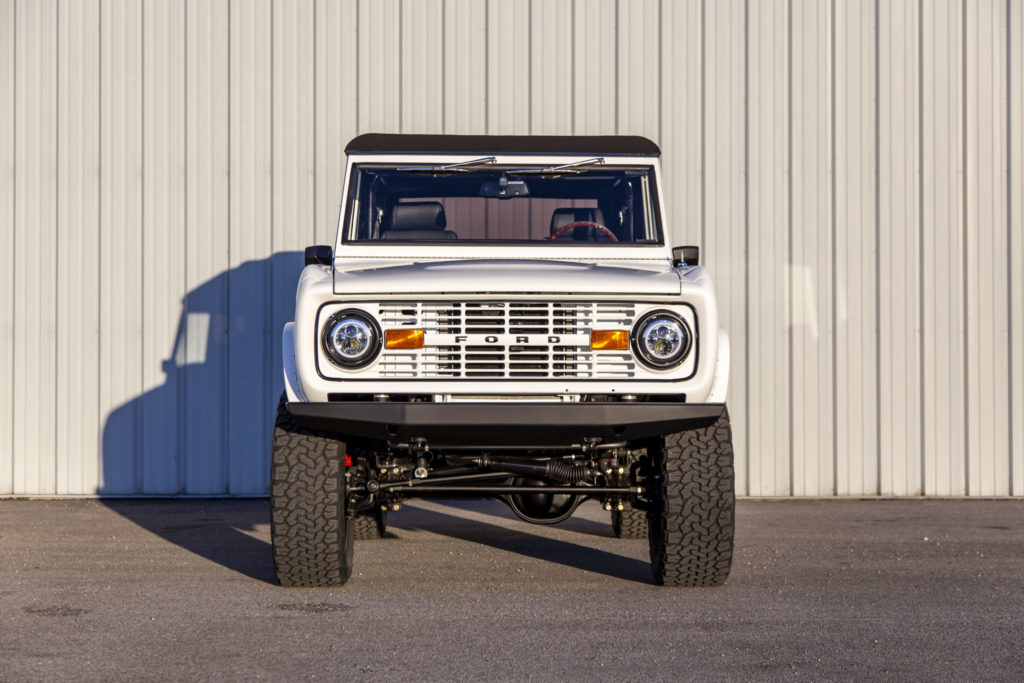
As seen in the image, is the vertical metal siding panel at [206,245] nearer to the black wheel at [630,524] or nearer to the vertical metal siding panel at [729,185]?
the black wheel at [630,524]

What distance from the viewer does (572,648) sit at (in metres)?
4.68

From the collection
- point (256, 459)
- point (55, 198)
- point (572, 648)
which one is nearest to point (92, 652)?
point (572, 648)

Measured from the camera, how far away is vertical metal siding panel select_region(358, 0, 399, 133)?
35.2 feet

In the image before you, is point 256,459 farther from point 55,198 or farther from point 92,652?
point 92,652

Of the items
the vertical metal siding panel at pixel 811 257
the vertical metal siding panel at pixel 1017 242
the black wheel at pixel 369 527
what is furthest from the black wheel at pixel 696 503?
the vertical metal siding panel at pixel 1017 242

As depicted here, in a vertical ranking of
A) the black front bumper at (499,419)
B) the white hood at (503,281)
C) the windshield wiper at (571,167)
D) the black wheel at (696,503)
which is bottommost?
the black wheel at (696,503)

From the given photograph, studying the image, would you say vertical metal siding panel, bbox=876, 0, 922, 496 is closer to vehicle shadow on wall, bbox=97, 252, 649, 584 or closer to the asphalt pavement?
the asphalt pavement

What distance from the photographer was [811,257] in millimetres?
10656

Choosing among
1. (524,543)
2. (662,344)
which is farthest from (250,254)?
(662,344)

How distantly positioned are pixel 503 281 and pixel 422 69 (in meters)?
5.62

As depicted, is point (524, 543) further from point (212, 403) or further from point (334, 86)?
point (334, 86)

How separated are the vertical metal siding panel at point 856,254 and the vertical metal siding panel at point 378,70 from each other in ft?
12.9

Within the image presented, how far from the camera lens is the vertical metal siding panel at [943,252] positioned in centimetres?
1053

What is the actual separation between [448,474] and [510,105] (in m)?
5.44
